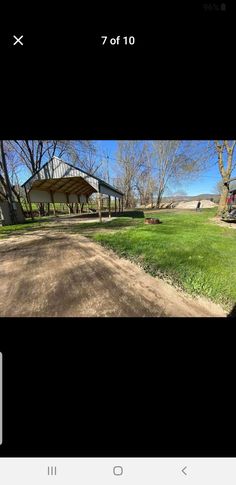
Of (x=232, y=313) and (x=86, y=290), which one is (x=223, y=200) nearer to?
(x=232, y=313)

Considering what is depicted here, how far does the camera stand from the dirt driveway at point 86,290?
7.81ft

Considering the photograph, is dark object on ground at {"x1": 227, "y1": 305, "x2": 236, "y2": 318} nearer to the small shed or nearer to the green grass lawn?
the green grass lawn

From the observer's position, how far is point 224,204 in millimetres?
12852

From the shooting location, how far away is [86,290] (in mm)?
2941

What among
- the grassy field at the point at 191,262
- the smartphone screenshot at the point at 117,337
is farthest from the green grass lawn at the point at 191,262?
the smartphone screenshot at the point at 117,337

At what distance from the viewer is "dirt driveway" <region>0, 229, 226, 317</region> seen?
2381mm

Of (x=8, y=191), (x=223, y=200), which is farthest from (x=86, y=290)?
(x=223, y=200)

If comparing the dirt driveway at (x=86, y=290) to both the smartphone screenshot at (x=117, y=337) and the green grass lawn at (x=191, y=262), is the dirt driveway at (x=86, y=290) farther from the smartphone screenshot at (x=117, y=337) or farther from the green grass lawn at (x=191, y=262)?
the smartphone screenshot at (x=117, y=337)

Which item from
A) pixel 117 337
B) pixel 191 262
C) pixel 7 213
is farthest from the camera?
pixel 7 213

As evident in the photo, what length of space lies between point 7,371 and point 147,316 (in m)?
1.64

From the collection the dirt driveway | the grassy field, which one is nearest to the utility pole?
the dirt driveway

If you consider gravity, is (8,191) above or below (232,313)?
above

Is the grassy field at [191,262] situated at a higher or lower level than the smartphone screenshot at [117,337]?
lower
